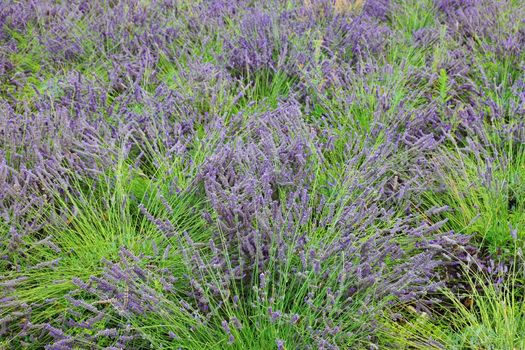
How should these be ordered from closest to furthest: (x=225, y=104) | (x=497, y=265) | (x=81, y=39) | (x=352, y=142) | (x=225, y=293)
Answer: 1. (x=225, y=293)
2. (x=497, y=265)
3. (x=352, y=142)
4. (x=225, y=104)
5. (x=81, y=39)

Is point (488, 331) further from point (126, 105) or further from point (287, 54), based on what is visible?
point (287, 54)

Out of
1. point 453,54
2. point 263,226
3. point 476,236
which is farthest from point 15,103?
point 453,54

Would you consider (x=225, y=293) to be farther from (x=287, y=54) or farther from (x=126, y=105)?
(x=287, y=54)

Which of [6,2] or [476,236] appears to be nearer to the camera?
[476,236]

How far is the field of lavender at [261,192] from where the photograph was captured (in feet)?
5.48

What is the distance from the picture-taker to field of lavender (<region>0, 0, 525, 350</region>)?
1671 mm

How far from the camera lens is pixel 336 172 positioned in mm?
2354

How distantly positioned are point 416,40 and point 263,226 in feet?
8.60

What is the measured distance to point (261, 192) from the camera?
6.73 ft

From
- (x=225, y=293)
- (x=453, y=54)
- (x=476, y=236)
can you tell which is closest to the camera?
(x=225, y=293)

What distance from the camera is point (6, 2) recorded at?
13.9ft

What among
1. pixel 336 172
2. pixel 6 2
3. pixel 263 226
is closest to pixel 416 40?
pixel 336 172

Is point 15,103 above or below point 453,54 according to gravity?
below

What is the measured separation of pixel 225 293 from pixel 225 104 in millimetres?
1441
